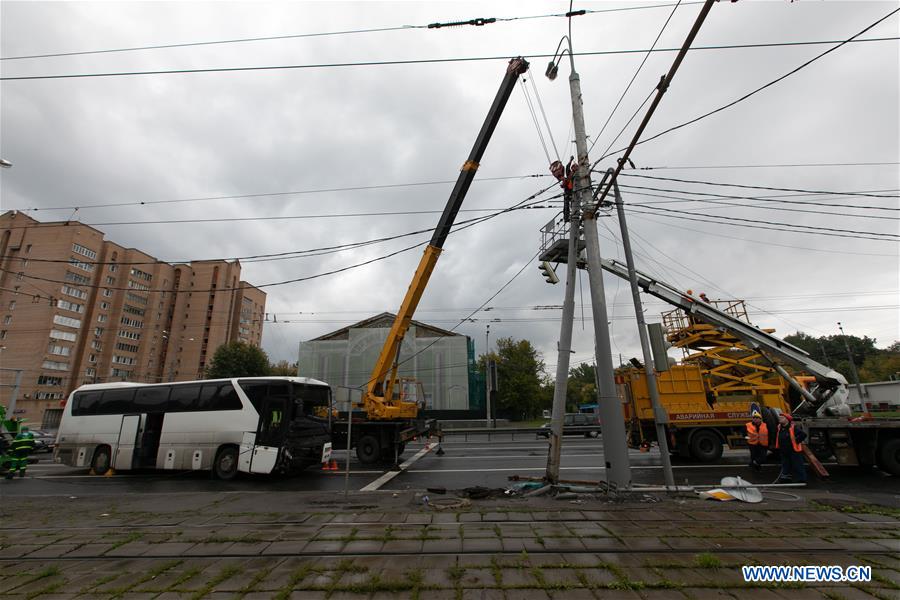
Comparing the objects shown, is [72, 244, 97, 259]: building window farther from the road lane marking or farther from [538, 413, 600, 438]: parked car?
[538, 413, 600, 438]: parked car

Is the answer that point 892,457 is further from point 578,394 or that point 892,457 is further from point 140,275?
point 140,275

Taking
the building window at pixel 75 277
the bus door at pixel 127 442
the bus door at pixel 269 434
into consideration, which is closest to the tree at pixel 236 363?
the building window at pixel 75 277

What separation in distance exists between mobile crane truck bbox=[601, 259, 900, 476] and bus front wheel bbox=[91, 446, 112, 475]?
17.6 m

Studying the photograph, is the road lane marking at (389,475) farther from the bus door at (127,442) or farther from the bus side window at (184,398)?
the bus door at (127,442)

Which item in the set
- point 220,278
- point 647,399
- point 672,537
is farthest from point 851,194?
Result: point 220,278

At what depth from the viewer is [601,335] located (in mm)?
7902

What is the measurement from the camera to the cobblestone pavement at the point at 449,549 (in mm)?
3955

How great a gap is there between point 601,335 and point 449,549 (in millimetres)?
5014

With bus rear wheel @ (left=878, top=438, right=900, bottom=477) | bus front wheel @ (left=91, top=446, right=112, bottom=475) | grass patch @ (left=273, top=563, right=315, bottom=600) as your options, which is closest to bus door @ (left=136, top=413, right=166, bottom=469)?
bus front wheel @ (left=91, top=446, right=112, bottom=475)

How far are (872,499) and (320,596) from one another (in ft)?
33.6

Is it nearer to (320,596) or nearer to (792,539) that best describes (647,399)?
(792,539)

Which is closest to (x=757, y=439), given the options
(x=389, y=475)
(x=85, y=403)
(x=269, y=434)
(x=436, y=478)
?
(x=436, y=478)

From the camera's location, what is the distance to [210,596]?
391cm

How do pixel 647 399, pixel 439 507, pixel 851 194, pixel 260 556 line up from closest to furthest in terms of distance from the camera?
pixel 260 556 < pixel 439 507 < pixel 851 194 < pixel 647 399
